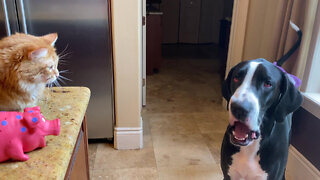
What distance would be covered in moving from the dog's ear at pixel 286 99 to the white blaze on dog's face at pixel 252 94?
0.03 m

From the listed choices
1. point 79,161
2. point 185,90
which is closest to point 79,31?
point 79,161

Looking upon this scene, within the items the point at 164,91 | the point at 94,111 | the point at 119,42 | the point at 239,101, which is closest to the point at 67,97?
the point at 239,101

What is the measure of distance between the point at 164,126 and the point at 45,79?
185 centimetres

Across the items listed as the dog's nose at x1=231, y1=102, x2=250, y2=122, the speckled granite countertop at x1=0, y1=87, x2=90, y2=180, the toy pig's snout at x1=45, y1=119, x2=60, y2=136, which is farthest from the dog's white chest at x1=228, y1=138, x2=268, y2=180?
the toy pig's snout at x1=45, y1=119, x2=60, y2=136

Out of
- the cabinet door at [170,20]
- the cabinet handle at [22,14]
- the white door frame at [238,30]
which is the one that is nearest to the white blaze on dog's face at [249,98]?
the cabinet handle at [22,14]

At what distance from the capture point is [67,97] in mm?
1087

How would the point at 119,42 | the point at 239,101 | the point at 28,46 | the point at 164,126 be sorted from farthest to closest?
the point at 164,126
the point at 119,42
the point at 239,101
the point at 28,46

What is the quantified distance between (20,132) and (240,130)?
794 mm

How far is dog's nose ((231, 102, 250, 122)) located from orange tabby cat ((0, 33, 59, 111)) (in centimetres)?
63

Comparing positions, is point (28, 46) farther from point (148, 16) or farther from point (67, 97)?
point (148, 16)

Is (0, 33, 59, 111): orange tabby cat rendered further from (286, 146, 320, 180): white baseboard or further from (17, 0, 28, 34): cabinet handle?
(286, 146, 320, 180): white baseboard

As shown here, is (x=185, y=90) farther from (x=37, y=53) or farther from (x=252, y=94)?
(x=37, y=53)

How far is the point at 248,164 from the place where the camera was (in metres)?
1.32

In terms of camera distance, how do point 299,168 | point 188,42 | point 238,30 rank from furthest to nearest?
1. point 188,42
2. point 238,30
3. point 299,168
